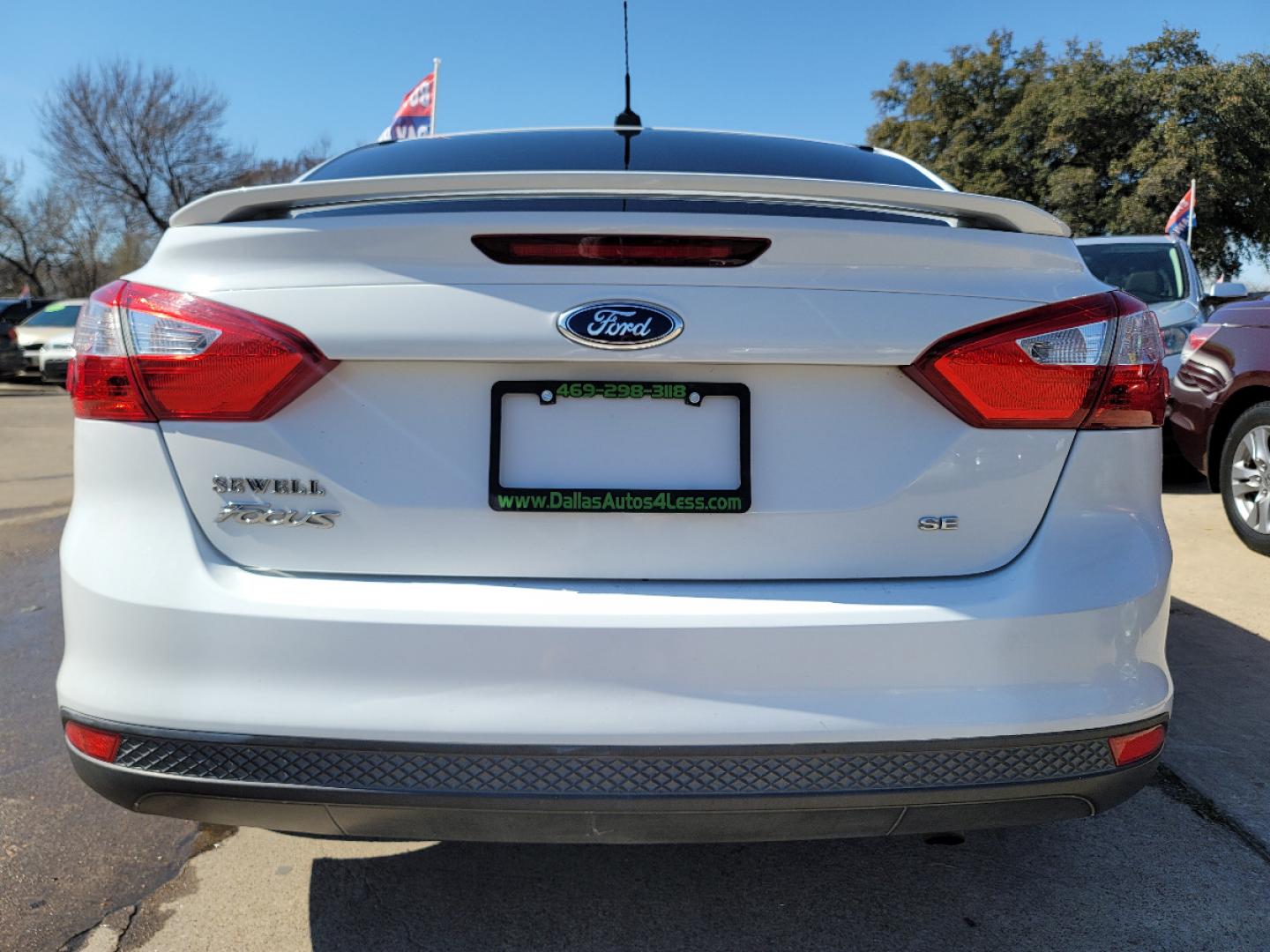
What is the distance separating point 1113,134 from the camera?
1225 inches

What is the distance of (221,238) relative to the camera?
1720 mm

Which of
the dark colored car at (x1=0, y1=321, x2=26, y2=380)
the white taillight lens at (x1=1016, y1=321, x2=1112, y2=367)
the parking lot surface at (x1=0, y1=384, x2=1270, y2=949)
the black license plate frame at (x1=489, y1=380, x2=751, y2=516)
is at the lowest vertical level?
the dark colored car at (x1=0, y1=321, x2=26, y2=380)

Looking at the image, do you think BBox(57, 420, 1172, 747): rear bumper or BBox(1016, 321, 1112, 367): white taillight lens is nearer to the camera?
BBox(57, 420, 1172, 747): rear bumper

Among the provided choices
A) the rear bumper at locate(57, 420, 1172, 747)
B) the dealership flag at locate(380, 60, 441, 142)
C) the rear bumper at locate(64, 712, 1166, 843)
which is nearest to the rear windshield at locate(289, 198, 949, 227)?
the rear bumper at locate(57, 420, 1172, 747)

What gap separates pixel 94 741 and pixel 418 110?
44.9ft

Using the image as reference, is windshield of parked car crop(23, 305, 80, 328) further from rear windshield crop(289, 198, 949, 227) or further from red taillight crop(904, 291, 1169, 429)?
red taillight crop(904, 291, 1169, 429)

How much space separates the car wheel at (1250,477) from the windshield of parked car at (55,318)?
2317 cm

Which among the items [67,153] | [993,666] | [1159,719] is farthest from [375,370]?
[67,153]

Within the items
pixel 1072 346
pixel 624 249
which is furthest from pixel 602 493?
pixel 1072 346

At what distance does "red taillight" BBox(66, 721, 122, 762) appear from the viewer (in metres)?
1.70

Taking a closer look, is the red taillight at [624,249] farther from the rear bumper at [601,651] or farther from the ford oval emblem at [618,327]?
the rear bumper at [601,651]

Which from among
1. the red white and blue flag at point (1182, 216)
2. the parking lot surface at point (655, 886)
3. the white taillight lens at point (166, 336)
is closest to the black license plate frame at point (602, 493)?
the white taillight lens at point (166, 336)

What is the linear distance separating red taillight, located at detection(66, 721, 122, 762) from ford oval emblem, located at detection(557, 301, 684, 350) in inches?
39.7

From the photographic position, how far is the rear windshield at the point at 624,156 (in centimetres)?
260
